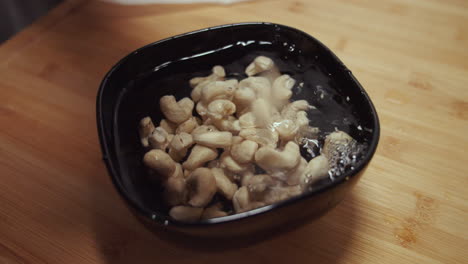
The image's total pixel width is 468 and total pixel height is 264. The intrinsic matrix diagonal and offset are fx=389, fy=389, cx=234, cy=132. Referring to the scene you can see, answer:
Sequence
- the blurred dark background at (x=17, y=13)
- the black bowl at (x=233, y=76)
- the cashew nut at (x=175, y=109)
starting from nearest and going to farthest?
the black bowl at (x=233, y=76) < the cashew nut at (x=175, y=109) < the blurred dark background at (x=17, y=13)

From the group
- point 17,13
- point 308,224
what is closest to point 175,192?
point 308,224

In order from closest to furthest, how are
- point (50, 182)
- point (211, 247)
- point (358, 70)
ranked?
point (211, 247) → point (50, 182) → point (358, 70)

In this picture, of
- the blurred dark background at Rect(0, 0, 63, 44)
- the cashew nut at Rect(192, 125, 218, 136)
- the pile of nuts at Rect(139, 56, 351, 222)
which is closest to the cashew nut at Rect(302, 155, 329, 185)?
the pile of nuts at Rect(139, 56, 351, 222)

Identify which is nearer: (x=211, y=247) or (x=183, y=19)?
(x=211, y=247)

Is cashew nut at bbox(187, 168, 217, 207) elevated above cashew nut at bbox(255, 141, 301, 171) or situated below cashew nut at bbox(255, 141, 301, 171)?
below

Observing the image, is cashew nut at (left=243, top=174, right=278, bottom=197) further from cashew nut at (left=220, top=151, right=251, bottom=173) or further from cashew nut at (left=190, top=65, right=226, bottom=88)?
cashew nut at (left=190, top=65, right=226, bottom=88)

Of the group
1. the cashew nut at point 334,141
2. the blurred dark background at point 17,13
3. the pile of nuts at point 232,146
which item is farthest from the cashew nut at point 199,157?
the blurred dark background at point 17,13

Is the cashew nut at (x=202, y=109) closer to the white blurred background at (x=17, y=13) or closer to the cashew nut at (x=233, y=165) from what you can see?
the cashew nut at (x=233, y=165)

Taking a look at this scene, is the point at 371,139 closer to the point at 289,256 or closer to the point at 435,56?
the point at 289,256

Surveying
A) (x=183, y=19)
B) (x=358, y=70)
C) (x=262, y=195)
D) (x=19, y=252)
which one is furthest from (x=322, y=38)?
(x=19, y=252)
